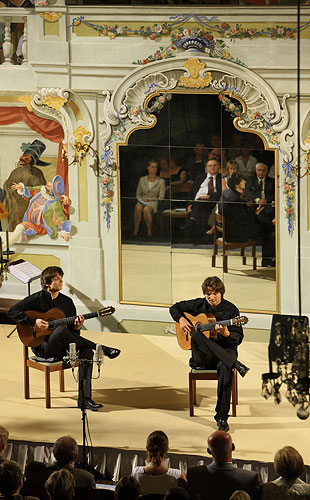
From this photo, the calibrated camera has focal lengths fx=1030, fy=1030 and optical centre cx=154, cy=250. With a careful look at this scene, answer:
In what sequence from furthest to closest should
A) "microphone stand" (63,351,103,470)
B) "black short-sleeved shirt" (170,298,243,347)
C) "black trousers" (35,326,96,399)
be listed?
"black trousers" (35,326,96,399), "black short-sleeved shirt" (170,298,243,347), "microphone stand" (63,351,103,470)

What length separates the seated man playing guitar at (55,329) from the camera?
30.9 feet

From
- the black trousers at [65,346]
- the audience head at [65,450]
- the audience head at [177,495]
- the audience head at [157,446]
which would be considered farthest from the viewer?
the black trousers at [65,346]

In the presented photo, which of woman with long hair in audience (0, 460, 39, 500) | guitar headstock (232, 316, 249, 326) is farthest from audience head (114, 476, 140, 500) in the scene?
guitar headstock (232, 316, 249, 326)

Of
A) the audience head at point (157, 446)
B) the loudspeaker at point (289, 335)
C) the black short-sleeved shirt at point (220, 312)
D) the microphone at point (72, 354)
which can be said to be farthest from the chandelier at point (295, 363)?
the microphone at point (72, 354)

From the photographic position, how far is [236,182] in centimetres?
1130

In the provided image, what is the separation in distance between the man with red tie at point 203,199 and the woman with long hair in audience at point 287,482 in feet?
17.2

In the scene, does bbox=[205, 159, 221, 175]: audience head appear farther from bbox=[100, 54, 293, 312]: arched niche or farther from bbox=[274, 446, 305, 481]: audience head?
bbox=[274, 446, 305, 481]: audience head

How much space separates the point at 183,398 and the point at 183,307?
930mm

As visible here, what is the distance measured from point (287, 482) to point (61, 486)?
1469mm

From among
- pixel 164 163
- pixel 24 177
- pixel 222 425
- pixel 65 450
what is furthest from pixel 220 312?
pixel 24 177

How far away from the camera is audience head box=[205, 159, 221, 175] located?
37.2 ft

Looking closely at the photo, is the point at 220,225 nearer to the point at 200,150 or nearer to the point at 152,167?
the point at 200,150

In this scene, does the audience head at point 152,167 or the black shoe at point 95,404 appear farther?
the audience head at point 152,167

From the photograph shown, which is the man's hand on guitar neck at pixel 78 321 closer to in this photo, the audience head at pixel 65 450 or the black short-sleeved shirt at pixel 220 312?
the black short-sleeved shirt at pixel 220 312
